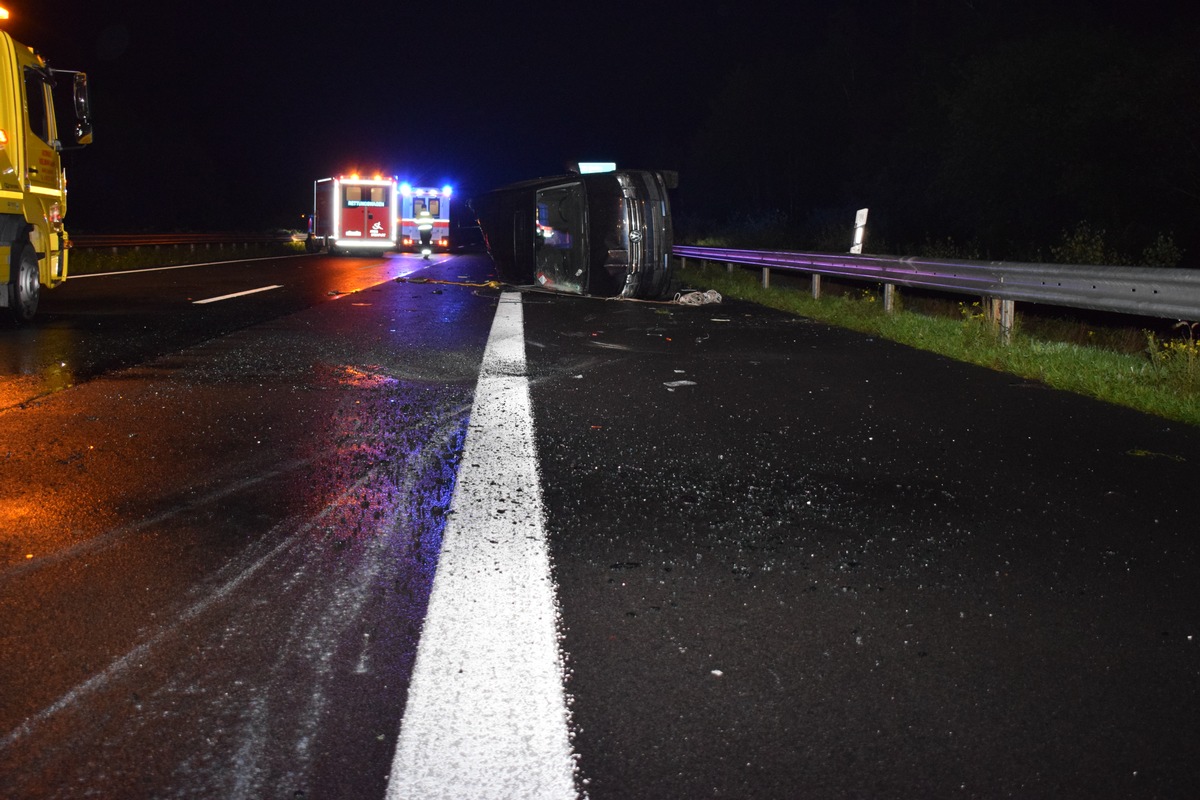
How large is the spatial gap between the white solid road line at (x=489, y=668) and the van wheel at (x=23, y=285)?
26.9ft

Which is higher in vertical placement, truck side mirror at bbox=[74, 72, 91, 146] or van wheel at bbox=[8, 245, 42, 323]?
truck side mirror at bbox=[74, 72, 91, 146]

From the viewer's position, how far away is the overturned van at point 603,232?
1616cm

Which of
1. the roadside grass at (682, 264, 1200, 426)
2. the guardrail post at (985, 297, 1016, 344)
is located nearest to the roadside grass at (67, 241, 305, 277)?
the roadside grass at (682, 264, 1200, 426)

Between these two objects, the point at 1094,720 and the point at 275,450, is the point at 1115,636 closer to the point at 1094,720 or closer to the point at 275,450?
the point at 1094,720

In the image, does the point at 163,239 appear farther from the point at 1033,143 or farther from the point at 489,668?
the point at 489,668

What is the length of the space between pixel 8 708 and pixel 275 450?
3047mm

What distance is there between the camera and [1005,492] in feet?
16.5

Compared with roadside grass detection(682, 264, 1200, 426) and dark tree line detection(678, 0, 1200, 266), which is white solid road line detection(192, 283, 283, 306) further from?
dark tree line detection(678, 0, 1200, 266)

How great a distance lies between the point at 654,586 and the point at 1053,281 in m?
7.61

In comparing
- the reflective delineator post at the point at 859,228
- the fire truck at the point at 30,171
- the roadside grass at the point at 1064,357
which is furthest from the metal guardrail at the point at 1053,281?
the fire truck at the point at 30,171

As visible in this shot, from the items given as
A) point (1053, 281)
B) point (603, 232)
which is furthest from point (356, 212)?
point (1053, 281)

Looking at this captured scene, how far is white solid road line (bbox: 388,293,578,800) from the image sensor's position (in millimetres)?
2350

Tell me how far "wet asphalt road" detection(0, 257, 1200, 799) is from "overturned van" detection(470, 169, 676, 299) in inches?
341

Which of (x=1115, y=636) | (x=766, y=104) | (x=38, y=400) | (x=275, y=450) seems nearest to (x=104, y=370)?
(x=38, y=400)
